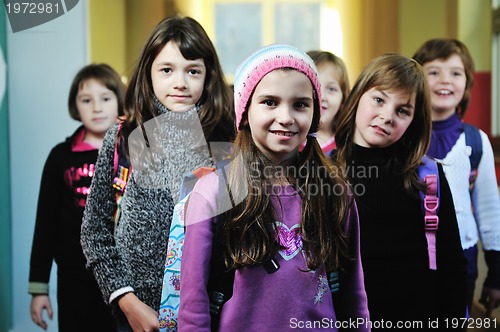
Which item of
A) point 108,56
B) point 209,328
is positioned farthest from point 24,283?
point 209,328

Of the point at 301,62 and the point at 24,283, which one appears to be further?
the point at 24,283

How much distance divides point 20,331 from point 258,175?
53.1 inches

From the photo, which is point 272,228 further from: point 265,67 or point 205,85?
point 205,85

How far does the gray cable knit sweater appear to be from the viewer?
1.44 meters

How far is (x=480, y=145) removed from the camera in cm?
188

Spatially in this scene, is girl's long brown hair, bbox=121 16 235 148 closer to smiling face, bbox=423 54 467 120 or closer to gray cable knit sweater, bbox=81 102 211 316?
gray cable knit sweater, bbox=81 102 211 316

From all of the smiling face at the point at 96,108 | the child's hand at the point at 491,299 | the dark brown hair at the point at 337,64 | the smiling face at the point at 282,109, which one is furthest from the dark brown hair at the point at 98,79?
the child's hand at the point at 491,299

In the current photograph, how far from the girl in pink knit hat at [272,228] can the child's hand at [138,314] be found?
226 millimetres

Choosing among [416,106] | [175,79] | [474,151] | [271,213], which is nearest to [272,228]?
[271,213]

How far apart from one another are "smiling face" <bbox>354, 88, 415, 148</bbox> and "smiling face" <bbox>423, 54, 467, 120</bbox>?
40 centimetres

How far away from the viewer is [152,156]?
1507mm

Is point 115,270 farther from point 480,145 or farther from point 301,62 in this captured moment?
point 480,145

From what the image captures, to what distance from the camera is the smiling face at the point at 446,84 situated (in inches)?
76.7

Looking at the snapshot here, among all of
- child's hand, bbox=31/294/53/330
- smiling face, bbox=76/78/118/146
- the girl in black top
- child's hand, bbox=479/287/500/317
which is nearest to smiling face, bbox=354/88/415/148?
the girl in black top
